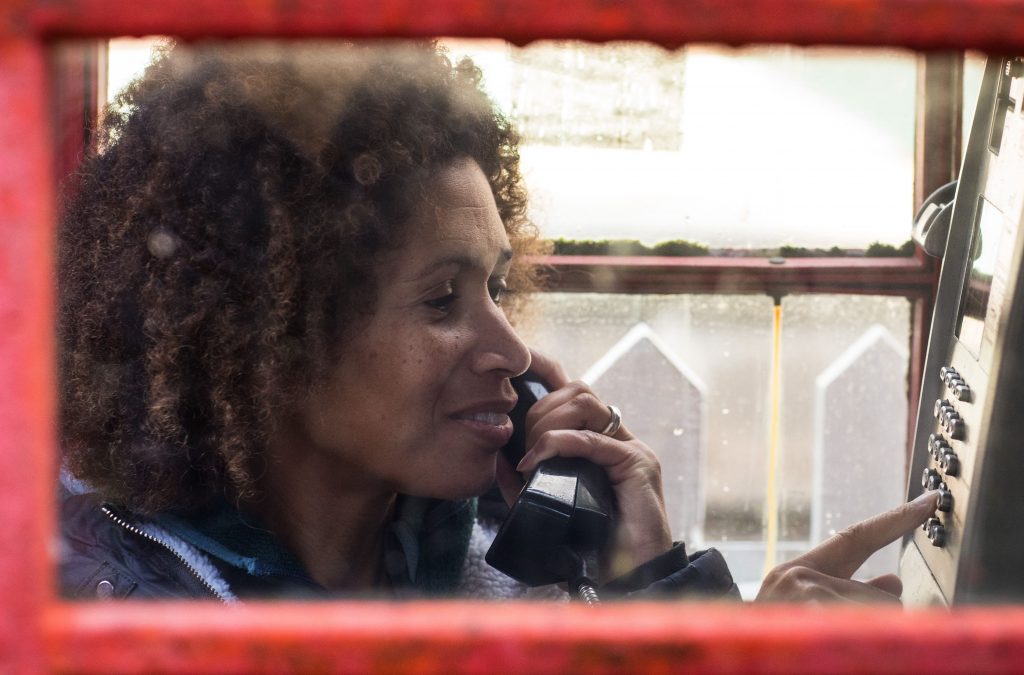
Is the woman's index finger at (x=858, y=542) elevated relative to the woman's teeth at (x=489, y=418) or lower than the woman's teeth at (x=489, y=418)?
lower

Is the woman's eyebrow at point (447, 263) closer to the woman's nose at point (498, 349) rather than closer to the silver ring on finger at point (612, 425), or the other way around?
the woman's nose at point (498, 349)

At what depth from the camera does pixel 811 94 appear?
2107mm

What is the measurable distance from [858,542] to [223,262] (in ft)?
2.97

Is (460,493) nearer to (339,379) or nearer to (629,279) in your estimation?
(339,379)

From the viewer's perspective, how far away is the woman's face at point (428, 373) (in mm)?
1342

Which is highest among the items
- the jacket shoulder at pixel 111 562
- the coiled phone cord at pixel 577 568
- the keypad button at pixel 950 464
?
the keypad button at pixel 950 464

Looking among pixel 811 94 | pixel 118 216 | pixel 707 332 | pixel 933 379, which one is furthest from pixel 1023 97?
pixel 118 216

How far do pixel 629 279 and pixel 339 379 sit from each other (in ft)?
3.22

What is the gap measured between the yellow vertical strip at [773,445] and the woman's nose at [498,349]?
995 mm

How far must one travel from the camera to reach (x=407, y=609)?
0.42 meters

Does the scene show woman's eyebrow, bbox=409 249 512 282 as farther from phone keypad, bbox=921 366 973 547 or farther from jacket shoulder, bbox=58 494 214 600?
phone keypad, bbox=921 366 973 547

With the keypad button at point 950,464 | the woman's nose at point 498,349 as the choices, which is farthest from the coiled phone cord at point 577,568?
the keypad button at point 950,464

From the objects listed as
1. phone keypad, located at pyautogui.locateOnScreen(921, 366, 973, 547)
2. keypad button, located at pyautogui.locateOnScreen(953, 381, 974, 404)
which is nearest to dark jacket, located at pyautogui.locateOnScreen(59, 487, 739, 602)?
phone keypad, located at pyautogui.locateOnScreen(921, 366, 973, 547)

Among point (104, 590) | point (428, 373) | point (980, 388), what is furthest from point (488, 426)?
point (980, 388)
